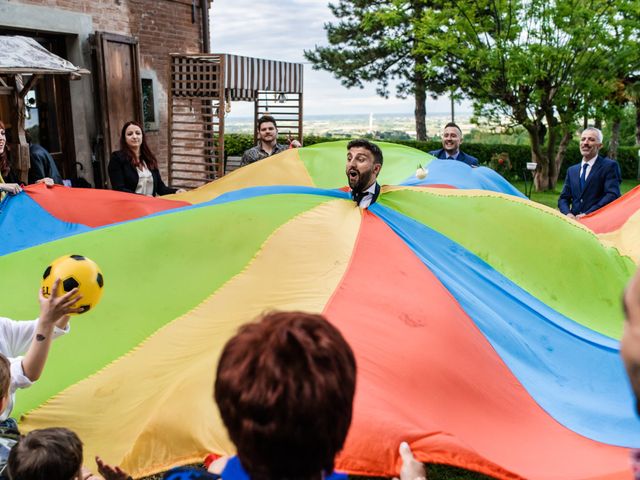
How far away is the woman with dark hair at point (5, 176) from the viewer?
4621mm

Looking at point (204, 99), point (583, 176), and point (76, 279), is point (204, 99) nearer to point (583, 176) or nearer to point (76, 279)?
point (583, 176)

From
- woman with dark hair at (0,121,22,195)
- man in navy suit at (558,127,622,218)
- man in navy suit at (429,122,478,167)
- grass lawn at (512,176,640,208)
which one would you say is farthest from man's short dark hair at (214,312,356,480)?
grass lawn at (512,176,640,208)

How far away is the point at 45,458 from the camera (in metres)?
1.90

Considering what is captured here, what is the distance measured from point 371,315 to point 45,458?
1464 mm

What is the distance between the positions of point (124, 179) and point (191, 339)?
2.64 m

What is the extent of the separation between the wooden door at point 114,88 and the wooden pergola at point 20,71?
1.53 m

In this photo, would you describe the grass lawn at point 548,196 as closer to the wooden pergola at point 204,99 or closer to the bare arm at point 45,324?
the wooden pergola at point 204,99

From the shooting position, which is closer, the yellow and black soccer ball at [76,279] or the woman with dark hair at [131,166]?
the yellow and black soccer ball at [76,279]

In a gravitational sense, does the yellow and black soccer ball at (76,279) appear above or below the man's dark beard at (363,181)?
below

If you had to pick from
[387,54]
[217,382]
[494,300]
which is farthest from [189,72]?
[387,54]

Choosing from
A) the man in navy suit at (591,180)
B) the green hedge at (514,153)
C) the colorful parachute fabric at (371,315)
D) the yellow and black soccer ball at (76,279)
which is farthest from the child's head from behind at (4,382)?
the green hedge at (514,153)

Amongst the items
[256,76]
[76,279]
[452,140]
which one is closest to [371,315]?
Result: [76,279]

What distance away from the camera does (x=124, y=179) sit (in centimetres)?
541

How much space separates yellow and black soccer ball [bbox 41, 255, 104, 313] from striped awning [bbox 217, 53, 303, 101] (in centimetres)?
760
